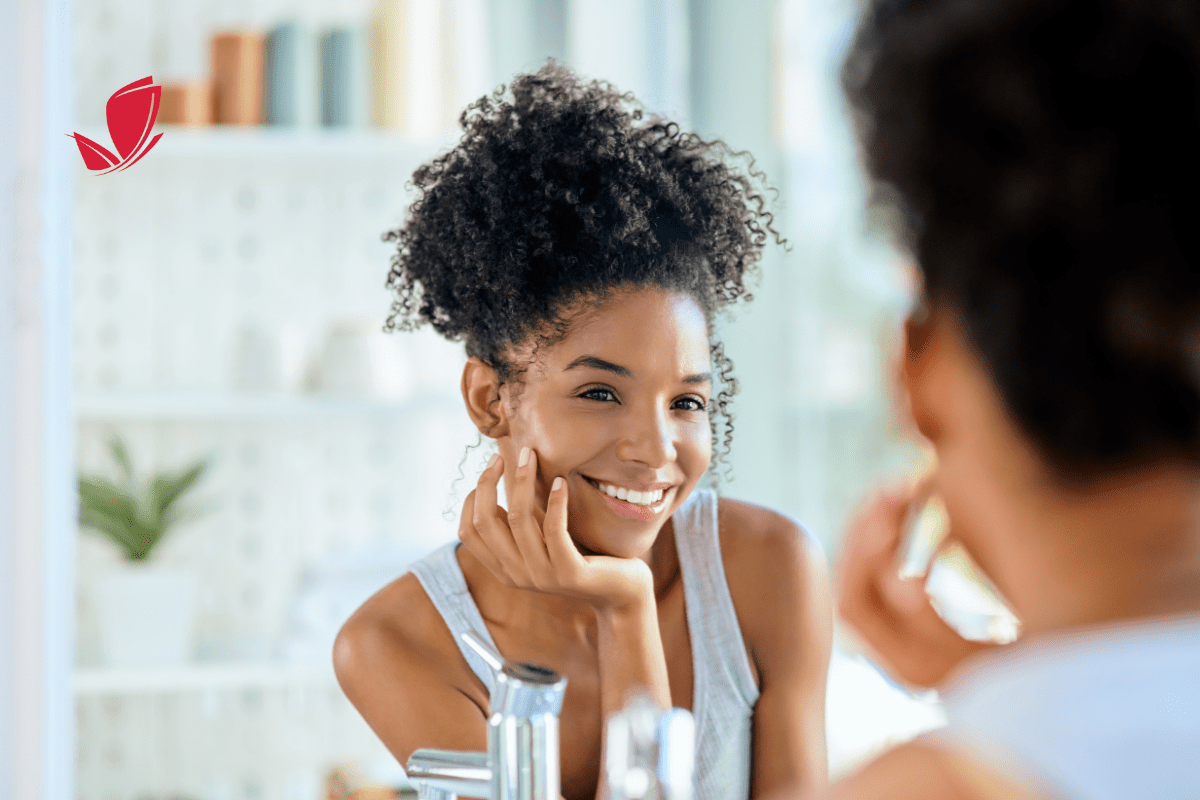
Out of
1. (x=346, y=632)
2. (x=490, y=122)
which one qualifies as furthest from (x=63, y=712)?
(x=490, y=122)

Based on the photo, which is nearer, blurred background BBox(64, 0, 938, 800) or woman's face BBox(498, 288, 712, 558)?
woman's face BBox(498, 288, 712, 558)

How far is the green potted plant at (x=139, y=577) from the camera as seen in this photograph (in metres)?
1.55

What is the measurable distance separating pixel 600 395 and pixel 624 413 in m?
0.02

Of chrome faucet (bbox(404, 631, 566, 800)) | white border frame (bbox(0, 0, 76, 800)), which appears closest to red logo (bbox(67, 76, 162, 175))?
white border frame (bbox(0, 0, 76, 800))

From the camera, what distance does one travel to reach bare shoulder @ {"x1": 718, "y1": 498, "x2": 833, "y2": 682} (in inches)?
32.9

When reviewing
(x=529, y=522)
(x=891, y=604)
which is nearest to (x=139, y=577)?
(x=529, y=522)

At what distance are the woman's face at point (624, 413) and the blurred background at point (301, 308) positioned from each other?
0.91 meters

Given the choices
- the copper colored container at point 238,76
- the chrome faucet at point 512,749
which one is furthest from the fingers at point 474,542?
A: the copper colored container at point 238,76

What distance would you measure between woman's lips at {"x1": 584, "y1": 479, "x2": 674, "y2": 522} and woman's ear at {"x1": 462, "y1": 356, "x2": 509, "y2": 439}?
9 cm

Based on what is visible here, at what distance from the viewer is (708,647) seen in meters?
0.82

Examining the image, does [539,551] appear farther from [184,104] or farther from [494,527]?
[184,104]

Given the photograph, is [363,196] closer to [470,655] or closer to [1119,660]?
[470,655]

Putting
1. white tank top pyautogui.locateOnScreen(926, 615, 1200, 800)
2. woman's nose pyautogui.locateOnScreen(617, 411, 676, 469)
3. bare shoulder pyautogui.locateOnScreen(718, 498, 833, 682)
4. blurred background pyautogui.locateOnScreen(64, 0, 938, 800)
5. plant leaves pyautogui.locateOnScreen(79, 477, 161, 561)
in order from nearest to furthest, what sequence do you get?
white tank top pyautogui.locateOnScreen(926, 615, 1200, 800)
woman's nose pyautogui.locateOnScreen(617, 411, 676, 469)
bare shoulder pyautogui.locateOnScreen(718, 498, 833, 682)
plant leaves pyautogui.locateOnScreen(79, 477, 161, 561)
blurred background pyautogui.locateOnScreen(64, 0, 938, 800)

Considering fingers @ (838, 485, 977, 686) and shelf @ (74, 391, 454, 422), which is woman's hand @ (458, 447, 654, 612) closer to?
fingers @ (838, 485, 977, 686)
